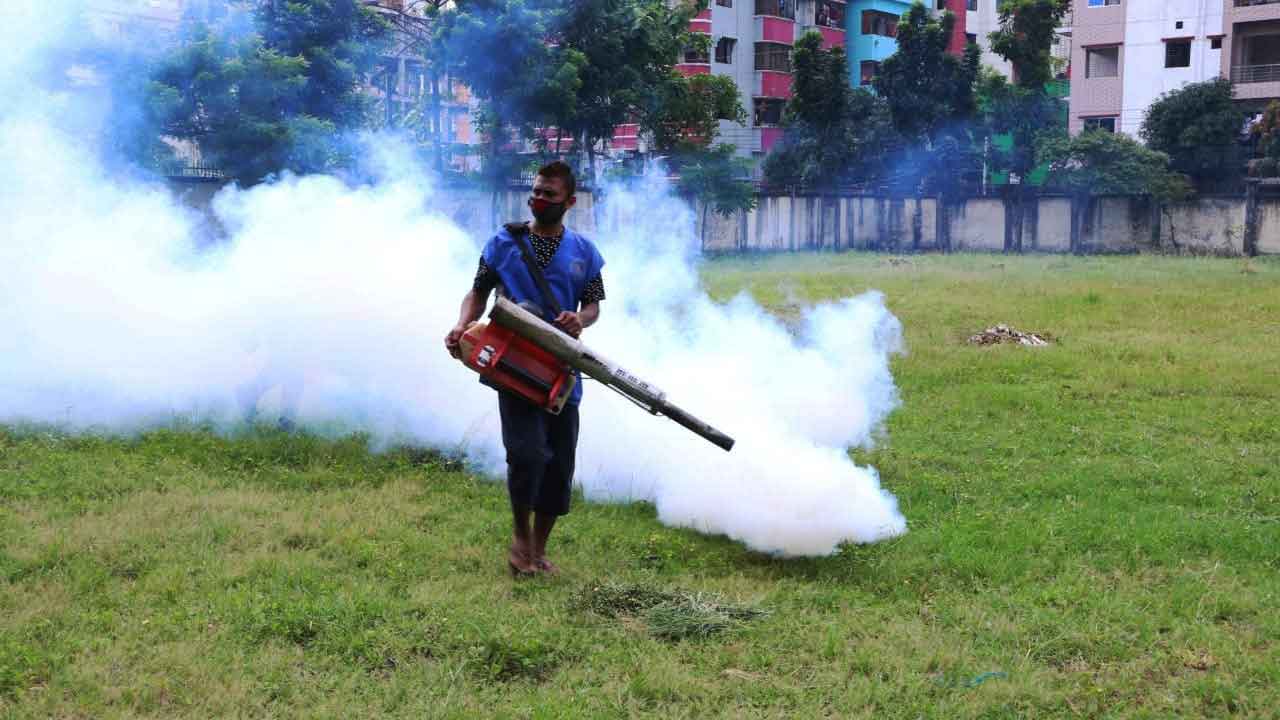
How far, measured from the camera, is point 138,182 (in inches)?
529

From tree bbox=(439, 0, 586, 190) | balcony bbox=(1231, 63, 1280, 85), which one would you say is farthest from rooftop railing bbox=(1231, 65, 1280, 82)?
tree bbox=(439, 0, 586, 190)

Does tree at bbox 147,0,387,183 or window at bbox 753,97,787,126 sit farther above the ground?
window at bbox 753,97,787,126

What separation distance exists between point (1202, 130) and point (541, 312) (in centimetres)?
3796

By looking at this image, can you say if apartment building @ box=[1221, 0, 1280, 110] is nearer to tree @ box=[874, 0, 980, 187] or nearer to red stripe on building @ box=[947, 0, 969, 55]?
tree @ box=[874, 0, 980, 187]

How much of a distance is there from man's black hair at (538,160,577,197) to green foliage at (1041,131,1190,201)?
1410 inches

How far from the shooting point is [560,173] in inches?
246

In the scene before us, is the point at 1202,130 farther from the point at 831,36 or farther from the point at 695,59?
the point at 831,36

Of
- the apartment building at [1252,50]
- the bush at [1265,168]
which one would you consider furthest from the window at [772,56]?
the bush at [1265,168]

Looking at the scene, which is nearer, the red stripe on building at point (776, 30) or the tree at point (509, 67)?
the tree at point (509, 67)

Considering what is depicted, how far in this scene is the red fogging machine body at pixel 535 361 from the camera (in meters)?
5.89

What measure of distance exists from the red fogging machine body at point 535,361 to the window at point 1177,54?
41.6 meters

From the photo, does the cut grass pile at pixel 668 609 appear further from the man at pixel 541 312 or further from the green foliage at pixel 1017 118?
the green foliage at pixel 1017 118

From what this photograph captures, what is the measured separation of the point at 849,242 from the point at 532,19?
20.7 meters

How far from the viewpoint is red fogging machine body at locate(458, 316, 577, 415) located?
19.5 ft
